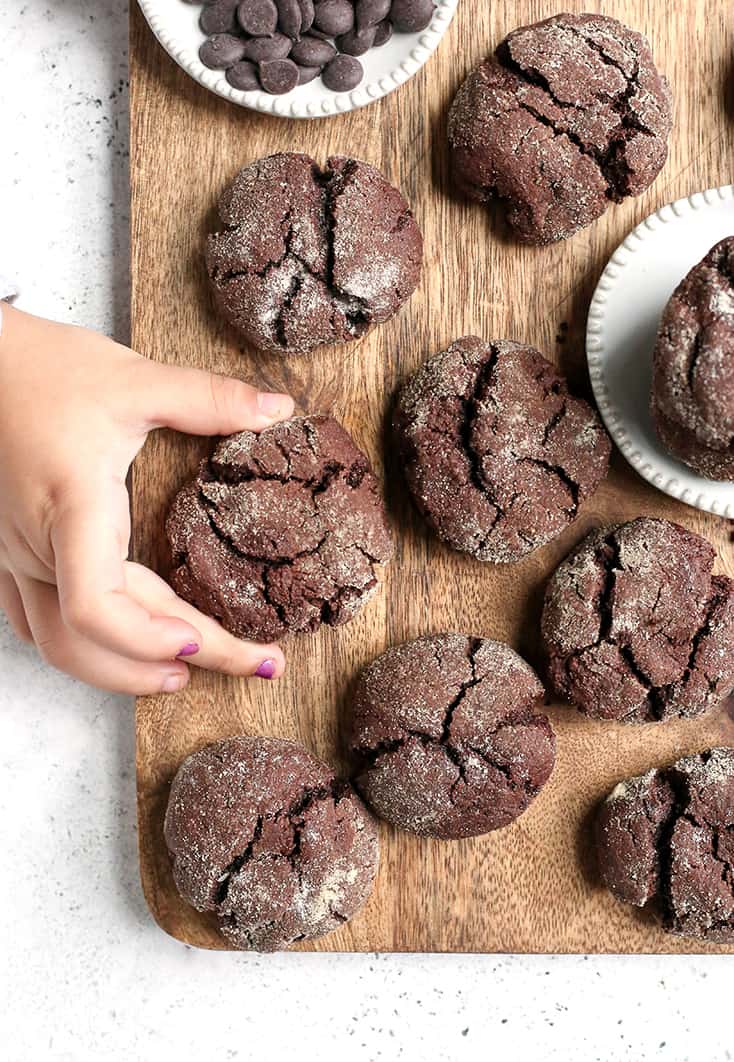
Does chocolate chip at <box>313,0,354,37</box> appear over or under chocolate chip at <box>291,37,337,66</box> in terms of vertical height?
over

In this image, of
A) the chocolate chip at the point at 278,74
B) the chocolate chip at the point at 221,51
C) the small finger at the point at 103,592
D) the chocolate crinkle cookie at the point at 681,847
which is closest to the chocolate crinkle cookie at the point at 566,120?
the chocolate chip at the point at 278,74

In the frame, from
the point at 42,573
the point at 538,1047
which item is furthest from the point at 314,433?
the point at 538,1047

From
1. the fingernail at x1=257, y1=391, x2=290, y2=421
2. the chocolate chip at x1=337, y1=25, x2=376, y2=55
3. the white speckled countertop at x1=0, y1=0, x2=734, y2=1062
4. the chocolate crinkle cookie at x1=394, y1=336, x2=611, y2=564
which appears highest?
the chocolate chip at x1=337, y1=25, x2=376, y2=55

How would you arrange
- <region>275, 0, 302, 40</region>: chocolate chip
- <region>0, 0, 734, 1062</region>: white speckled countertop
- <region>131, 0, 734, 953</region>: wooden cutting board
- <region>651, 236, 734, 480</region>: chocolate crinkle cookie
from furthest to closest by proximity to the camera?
<region>0, 0, 734, 1062</region>: white speckled countertop → <region>131, 0, 734, 953</region>: wooden cutting board → <region>275, 0, 302, 40</region>: chocolate chip → <region>651, 236, 734, 480</region>: chocolate crinkle cookie

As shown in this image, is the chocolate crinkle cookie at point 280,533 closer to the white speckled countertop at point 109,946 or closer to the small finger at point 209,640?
the small finger at point 209,640

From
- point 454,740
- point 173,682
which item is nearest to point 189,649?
point 173,682

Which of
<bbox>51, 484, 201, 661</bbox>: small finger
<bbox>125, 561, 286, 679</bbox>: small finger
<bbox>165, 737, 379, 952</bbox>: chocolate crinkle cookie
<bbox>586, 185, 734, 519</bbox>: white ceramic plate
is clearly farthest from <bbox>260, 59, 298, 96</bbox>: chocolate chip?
<bbox>165, 737, 379, 952</bbox>: chocolate crinkle cookie

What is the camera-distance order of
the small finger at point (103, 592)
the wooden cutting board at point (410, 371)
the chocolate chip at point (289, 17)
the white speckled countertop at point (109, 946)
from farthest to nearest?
the white speckled countertop at point (109, 946), the wooden cutting board at point (410, 371), the chocolate chip at point (289, 17), the small finger at point (103, 592)

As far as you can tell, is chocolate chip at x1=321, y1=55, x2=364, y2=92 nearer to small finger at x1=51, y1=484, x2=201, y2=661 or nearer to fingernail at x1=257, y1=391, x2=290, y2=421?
fingernail at x1=257, y1=391, x2=290, y2=421
